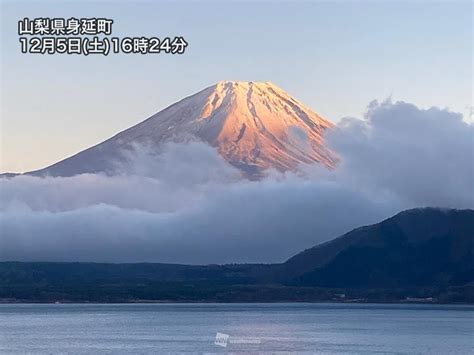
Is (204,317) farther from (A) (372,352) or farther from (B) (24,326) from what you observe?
(A) (372,352)

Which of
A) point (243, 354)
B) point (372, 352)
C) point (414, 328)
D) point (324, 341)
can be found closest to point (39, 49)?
point (243, 354)

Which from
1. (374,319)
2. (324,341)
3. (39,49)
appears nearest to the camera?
(39,49)

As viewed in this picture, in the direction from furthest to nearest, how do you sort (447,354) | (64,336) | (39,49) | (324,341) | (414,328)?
1. (414,328)
2. (64,336)
3. (324,341)
4. (447,354)
5. (39,49)

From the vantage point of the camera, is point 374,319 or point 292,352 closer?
point 292,352

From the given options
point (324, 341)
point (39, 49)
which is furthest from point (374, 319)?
point (39, 49)

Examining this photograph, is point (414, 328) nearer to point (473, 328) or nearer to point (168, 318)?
point (473, 328)

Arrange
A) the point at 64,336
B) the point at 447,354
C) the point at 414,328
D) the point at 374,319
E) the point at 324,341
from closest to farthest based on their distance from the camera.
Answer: the point at 447,354, the point at 324,341, the point at 64,336, the point at 414,328, the point at 374,319

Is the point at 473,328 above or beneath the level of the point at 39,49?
beneath

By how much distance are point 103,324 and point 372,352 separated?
62405 mm

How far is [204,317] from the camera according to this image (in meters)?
185

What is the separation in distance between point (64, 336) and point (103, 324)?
30.6 meters

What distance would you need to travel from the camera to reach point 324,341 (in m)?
119

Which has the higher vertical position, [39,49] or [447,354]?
[39,49]

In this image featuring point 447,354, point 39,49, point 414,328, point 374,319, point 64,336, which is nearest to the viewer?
point 39,49
